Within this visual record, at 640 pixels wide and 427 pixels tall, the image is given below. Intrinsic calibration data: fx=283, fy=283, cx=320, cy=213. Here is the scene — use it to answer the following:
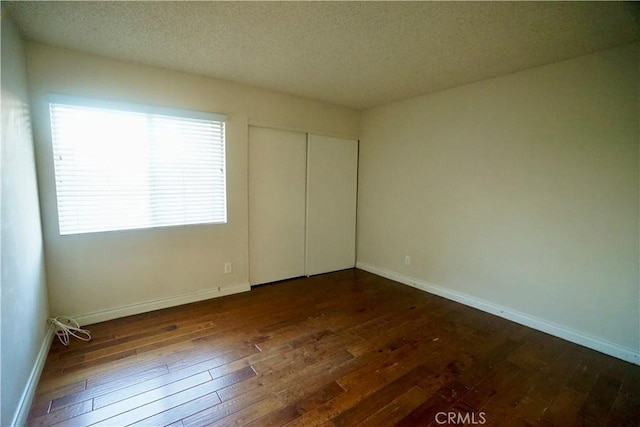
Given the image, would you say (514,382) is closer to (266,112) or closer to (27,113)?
(266,112)

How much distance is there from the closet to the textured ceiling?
→ 1.01m

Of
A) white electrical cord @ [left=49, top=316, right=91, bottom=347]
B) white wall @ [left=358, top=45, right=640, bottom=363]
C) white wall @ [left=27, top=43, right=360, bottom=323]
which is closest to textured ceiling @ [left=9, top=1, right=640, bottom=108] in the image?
white wall @ [left=27, top=43, right=360, bottom=323]

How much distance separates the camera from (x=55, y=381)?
6.10 ft

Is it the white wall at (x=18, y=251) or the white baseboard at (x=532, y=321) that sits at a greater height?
the white wall at (x=18, y=251)

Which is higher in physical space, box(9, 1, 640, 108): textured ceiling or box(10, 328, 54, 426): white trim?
box(9, 1, 640, 108): textured ceiling

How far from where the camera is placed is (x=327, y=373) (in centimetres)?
198

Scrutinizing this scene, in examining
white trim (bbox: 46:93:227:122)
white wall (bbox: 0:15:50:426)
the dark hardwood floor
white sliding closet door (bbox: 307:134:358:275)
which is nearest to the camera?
white wall (bbox: 0:15:50:426)

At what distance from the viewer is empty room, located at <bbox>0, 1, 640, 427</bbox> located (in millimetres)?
1752

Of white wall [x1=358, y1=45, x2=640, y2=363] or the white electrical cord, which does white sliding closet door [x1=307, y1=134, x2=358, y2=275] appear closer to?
white wall [x1=358, y1=45, x2=640, y2=363]

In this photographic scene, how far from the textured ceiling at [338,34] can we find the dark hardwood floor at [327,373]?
2.41 m

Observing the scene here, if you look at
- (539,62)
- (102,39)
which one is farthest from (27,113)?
(539,62)

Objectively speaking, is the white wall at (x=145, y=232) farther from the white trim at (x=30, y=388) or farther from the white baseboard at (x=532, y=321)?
the white baseboard at (x=532, y=321)

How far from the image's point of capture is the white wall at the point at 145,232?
92.7 inches

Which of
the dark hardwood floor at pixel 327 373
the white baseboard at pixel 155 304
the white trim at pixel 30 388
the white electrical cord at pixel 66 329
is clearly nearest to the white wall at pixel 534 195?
the dark hardwood floor at pixel 327 373
